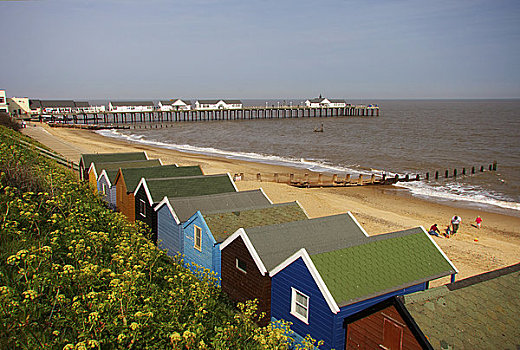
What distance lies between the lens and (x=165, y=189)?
2014cm

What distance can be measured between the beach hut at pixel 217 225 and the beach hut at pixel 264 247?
751mm

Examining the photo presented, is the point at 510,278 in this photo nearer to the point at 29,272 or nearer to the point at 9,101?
the point at 29,272

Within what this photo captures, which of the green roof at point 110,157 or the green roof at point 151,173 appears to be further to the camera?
the green roof at point 110,157

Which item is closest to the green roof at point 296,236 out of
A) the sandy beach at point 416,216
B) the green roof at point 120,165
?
the sandy beach at point 416,216

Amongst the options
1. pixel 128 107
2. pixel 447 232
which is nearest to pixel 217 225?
pixel 447 232

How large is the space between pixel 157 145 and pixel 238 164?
90.0ft

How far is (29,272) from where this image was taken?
24.9 feet

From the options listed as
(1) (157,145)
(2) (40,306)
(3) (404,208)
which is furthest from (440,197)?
(1) (157,145)

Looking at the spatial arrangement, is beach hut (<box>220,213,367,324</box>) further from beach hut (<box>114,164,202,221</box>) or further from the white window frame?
beach hut (<box>114,164,202,221</box>)

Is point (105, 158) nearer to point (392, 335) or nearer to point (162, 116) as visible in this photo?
point (392, 335)

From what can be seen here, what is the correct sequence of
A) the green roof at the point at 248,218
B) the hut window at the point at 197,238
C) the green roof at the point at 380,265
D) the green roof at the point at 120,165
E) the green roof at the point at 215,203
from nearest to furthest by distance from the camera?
the green roof at the point at 380,265 < the green roof at the point at 248,218 < the hut window at the point at 197,238 < the green roof at the point at 215,203 < the green roof at the point at 120,165

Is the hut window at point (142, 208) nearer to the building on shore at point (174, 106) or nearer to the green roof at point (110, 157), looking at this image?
the green roof at point (110, 157)

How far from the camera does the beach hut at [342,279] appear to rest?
10516mm

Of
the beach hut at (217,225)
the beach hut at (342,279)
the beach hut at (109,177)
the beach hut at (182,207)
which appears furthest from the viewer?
the beach hut at (109,177)
